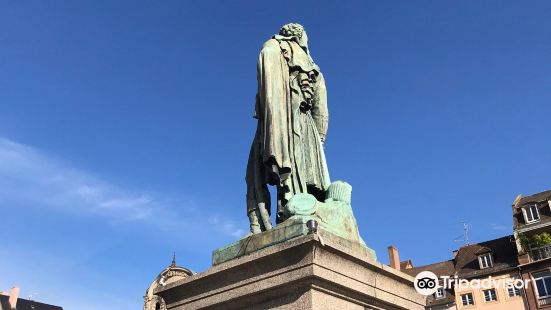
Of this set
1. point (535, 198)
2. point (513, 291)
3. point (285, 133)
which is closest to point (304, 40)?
point (285, 133)

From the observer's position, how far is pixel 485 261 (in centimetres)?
4694

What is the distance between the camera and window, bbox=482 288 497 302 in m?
44.9

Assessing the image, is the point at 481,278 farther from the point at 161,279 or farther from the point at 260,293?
the point at 260,293

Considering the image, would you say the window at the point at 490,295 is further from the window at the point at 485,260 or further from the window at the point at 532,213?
the window at the point at 532,213

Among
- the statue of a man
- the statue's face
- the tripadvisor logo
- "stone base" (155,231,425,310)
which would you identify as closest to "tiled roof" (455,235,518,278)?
the tripadvisor logo

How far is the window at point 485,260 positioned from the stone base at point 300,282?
4435cm

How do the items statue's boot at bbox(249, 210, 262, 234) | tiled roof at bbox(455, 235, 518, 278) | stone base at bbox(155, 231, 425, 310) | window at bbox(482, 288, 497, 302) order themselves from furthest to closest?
tiled roof at bbox(455, 235, 518, 278)
window at bbox(482, 288, 497, 302)
statue's boot at bbox(249, 210, 262, 234)
stone base at bbox(155, 231, 425, 310)

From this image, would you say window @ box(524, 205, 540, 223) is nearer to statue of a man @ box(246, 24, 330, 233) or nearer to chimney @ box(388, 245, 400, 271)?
chimney @ box(388, 245, 400, 271)

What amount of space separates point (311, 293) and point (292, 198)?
56.4 inches

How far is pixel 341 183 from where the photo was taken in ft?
22.2

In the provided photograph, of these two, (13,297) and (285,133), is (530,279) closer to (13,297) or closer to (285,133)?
(285,133)

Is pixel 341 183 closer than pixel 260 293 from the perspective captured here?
No

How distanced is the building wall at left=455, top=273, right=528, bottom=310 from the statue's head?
42539mm

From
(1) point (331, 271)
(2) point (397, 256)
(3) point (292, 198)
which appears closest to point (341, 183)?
(3) point (292, 198)
